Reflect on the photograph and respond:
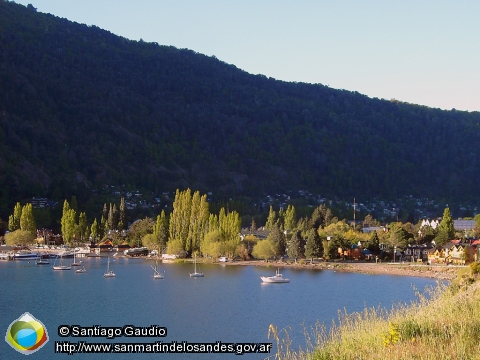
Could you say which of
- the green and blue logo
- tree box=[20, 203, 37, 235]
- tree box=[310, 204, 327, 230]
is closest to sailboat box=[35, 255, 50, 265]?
tree box=[20, 203, 37, 235]

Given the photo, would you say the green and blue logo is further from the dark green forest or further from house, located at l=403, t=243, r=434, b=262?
the dark green forest

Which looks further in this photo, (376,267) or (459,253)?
(459,253)

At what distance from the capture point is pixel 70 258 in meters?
76.7

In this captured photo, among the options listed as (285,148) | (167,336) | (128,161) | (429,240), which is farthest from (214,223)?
(285,148)

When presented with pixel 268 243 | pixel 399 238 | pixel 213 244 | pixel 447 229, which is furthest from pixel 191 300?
pixel 447 229

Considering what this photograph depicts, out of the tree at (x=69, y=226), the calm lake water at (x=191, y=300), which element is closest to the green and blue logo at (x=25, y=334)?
the calm lake water at (x=191, y=300)

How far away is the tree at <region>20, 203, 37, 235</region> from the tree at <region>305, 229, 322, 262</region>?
1428 inches

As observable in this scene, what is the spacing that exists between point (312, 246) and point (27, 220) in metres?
37.4

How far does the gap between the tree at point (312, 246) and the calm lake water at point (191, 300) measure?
5.26m

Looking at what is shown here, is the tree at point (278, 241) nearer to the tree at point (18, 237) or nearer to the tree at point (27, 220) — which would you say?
the tree at point (18, 237)

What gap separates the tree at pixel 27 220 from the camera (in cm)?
8550

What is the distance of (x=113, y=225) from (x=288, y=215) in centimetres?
2263

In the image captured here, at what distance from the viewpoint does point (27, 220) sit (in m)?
86.0

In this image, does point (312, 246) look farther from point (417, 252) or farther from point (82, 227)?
point (82, 227)
